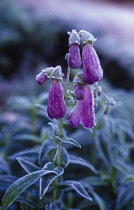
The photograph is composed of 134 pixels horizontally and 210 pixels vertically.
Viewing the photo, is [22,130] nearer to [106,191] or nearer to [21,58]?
[106,191]

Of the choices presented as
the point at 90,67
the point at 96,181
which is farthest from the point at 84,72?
the point at 96,181

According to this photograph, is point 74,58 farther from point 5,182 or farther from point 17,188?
point 5,182

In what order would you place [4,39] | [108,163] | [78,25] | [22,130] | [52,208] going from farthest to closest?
[78,25], [4,39], [22,130], [108,163], [52,208]

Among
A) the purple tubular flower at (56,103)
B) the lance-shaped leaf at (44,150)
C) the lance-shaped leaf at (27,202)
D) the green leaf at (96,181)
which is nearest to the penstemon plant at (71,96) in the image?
the purple tubular flower at (56,103)

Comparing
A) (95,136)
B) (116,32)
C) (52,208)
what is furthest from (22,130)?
(116,32)

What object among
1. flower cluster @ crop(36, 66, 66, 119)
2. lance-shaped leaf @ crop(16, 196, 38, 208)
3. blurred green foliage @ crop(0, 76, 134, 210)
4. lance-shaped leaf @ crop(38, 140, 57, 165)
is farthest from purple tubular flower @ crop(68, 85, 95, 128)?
lance-shaped leaf @ crop(16, 196, 38, 208)

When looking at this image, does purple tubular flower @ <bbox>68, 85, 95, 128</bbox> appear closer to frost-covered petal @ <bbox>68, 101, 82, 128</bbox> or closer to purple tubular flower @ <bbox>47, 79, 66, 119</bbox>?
frost-covered petal @ <bbox>68, 101, 82, 128</bbox>

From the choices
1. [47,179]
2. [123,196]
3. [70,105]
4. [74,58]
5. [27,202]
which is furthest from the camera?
[70,105]
